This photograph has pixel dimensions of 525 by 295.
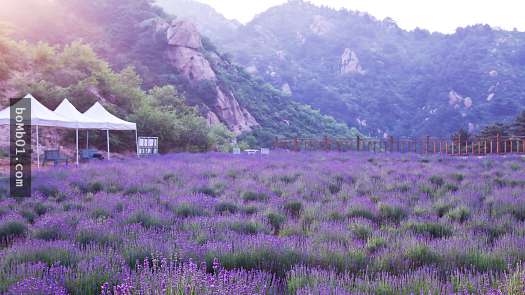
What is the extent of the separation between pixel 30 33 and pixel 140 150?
109ft

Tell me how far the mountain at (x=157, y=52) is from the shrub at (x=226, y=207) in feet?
122

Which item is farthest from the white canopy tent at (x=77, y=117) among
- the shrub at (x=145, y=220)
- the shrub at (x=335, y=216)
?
the shrub at (x=335, y=216)

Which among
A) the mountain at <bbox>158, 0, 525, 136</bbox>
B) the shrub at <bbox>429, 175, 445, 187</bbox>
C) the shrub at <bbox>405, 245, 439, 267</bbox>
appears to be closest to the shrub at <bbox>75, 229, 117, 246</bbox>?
the shrub at <bbox>405, 245, 439, 267</bbox>

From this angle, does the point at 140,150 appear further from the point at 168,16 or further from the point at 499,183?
the point at 168,16

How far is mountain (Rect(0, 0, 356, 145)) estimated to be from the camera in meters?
49.8

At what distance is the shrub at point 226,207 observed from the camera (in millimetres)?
7488

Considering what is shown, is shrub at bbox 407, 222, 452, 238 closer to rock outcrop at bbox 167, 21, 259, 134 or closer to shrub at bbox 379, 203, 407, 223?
shrub at bbox 379, 203, 407, 223

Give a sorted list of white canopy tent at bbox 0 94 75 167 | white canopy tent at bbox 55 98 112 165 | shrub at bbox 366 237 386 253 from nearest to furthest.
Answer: shrub at bbox 366 237 386 253, white canopy tent at bbox 0 94 75 167, white canopy tent at bbox 55 98 112 165

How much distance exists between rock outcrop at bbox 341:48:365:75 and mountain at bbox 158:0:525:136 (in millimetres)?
239

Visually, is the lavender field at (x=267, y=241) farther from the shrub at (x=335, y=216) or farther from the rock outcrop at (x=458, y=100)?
the rock outcrop at (x=458, y=100)

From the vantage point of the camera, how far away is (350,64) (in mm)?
109125

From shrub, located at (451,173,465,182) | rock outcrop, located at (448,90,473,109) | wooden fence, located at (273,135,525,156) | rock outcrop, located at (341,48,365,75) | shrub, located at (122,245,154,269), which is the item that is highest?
rock outcrop, located at (341,48,365,75)

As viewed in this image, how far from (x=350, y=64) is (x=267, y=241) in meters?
109

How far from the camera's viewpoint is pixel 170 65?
54.0 meters
